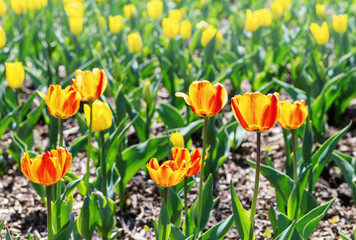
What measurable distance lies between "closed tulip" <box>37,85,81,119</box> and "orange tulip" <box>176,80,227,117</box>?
45 centimetres

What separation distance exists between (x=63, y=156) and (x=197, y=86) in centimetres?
49

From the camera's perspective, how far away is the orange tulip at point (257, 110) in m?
1.74

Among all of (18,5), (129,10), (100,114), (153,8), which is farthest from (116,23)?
(100,114)

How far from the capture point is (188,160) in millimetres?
2020

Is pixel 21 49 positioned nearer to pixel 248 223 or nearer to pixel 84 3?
pixel 84 3

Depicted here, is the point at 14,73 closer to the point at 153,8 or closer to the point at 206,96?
the point at 206,96

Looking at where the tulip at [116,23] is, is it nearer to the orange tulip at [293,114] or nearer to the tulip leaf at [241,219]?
the orange tulip at [293,114]

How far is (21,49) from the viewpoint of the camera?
4.22 meters

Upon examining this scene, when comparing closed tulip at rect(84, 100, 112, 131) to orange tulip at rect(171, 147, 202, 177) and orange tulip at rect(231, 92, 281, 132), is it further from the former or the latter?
orange tulip at rect(231, 92, 281, 132)

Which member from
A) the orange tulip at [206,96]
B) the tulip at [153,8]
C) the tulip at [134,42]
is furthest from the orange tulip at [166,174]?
the tulip at [153,8]

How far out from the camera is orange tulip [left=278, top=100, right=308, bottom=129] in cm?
210

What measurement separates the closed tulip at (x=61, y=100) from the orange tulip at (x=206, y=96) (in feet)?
1.49

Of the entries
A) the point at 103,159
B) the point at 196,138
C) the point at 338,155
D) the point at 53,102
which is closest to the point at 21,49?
the point at 196,138

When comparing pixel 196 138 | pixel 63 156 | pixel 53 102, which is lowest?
pixel 196 138
